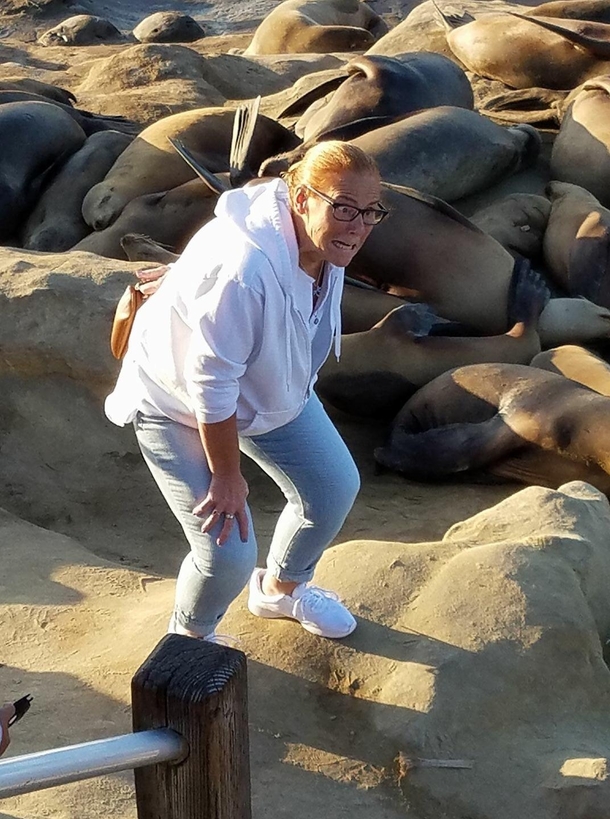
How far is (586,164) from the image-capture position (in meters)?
6.70

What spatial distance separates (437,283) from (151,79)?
5.19 m

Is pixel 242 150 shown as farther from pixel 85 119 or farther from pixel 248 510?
pixel 248 510

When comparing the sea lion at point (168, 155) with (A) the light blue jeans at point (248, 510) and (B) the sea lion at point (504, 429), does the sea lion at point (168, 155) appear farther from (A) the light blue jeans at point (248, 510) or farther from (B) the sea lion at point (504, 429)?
(A) the light blue jeans at point (248, 510)

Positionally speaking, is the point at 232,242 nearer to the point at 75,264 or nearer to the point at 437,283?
the point at 75,264

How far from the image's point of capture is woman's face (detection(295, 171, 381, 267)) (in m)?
2.17

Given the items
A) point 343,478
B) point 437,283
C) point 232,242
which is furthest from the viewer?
point 437,283

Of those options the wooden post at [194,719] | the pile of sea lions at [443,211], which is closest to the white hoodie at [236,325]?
the wooden post at [194,719]

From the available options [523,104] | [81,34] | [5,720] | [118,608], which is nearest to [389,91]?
[523,104]

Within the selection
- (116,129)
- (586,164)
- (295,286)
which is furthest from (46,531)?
(116,129)

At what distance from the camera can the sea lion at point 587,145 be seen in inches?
261

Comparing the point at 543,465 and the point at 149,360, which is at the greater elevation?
the point at 149,360

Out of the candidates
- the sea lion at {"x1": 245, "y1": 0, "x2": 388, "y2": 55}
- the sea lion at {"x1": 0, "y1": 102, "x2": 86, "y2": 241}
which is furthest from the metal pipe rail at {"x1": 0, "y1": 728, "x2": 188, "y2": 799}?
the sea lion at {"x1": 245, "y1": 0, "x2": 388, "y2": 55}

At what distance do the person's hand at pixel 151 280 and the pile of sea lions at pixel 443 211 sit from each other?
232cm

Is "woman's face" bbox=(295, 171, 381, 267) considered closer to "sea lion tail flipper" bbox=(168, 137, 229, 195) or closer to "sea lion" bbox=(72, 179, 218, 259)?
"sea lion tail flipper" bbox=(168, 137, 229, 195)
